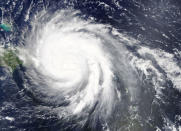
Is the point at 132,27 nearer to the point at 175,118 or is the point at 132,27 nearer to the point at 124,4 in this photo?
the point at 124,4

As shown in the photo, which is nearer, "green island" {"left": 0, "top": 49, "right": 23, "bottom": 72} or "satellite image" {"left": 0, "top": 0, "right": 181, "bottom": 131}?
"satellite image" {"left": 0, "top": 0, "right": 181, "bottom": 131}

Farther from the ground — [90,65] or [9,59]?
[9,59]

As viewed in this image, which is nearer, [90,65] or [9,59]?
[9,59]

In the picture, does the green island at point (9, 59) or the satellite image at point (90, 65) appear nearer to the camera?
the satellite image at point (90, 65)
